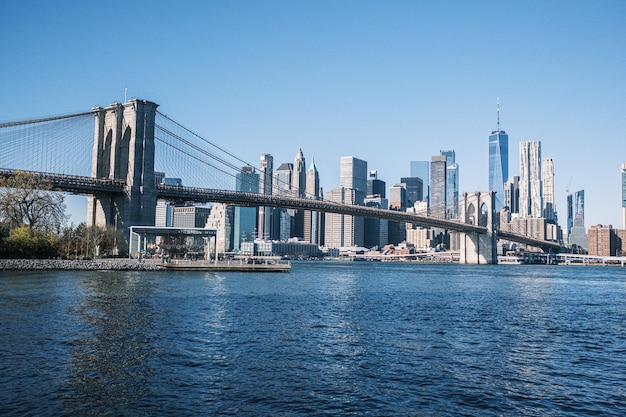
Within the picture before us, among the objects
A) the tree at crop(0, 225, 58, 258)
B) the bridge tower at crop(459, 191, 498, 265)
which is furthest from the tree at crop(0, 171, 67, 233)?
the bridge tower at crop(459, 191, 498, 265)

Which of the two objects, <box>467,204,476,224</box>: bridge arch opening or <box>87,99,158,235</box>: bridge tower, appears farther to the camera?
<box>467,204,476,224</box>: bridge arch opening

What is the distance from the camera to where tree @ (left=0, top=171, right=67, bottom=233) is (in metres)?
57.8

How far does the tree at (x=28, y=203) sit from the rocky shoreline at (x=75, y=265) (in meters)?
6.68

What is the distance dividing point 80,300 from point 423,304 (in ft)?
59.5

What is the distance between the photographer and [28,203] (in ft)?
194

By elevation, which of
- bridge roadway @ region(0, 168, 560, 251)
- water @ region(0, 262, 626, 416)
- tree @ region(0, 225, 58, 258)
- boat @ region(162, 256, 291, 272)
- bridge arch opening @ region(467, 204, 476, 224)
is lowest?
water @ region(0, 262, 626, 416)

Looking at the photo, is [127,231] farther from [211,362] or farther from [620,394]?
[620,394]

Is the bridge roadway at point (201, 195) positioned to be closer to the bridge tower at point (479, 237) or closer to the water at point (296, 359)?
the water at point (296, 359)

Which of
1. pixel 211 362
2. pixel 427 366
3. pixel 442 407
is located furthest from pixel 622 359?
pixel 211 362

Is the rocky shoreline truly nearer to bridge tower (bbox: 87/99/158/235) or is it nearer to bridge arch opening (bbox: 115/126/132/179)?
bridge tower (bbox: 87/99/158/235)

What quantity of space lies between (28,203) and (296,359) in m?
50.1

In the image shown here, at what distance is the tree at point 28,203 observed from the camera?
190 feet

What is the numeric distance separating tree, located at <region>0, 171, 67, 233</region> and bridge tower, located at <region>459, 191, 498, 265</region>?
98.8 meters

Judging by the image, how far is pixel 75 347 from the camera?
17688 millimetres
